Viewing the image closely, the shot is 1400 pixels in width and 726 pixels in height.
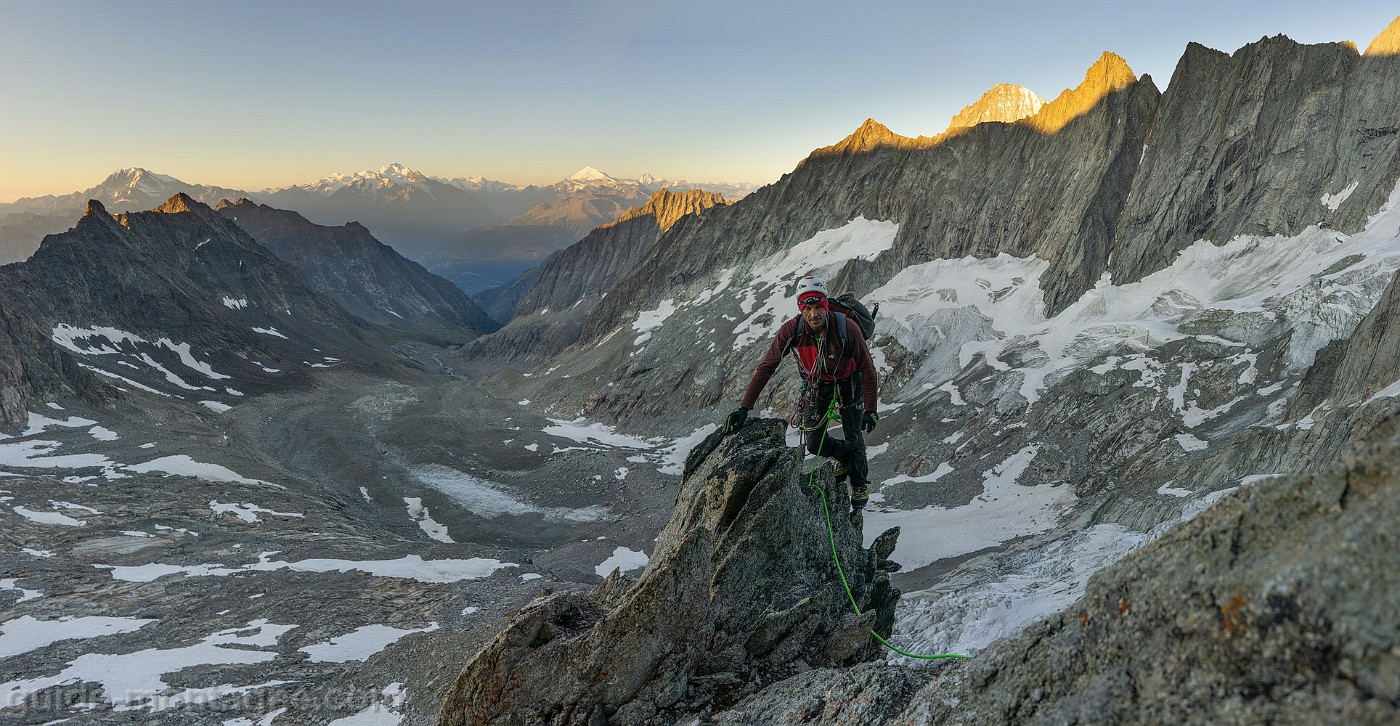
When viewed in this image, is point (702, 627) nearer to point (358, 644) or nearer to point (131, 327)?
point (358, 644)

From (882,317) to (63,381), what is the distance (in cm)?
10090

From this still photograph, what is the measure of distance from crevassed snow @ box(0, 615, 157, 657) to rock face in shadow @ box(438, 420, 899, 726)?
24.4 meters

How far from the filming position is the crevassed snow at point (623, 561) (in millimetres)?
47547

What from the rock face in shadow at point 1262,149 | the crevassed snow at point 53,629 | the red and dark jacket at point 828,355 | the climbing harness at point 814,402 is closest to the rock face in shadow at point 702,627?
the climbing harness at point 814,402

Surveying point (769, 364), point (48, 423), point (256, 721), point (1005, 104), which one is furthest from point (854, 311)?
point (1005, 104)

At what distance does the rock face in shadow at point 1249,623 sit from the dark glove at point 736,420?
7.75 meters

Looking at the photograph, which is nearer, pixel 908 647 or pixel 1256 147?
pixel 908 647

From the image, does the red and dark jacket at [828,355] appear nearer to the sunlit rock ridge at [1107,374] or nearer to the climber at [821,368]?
the climber at [821,368]

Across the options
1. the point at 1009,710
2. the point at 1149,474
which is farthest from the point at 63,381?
the point at 1149,474

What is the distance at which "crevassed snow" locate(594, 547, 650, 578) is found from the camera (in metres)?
47.5

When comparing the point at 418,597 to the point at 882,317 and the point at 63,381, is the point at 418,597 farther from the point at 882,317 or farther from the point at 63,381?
the point at 63,381

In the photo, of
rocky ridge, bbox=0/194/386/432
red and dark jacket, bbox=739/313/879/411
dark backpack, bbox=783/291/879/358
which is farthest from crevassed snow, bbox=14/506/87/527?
dark backpack, bbox=783/291/879/358

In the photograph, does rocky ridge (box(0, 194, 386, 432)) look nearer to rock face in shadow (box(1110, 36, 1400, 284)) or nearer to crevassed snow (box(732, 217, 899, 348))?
crevassed snow (box(732, 217, 899, 348))

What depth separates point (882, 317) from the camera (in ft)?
274
